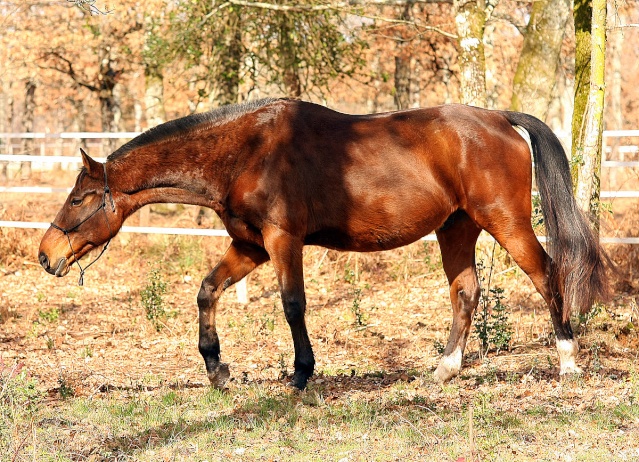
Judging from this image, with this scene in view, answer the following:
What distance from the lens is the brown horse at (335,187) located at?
5.94 metres

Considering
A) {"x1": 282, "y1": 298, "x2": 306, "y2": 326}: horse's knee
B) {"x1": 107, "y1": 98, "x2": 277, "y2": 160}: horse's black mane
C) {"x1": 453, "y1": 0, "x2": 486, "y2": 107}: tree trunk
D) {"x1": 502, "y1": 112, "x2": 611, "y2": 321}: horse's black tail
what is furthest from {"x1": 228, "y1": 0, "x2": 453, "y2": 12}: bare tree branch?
{"x1": 282, "y1": 298, "x2": 306, "y2": 326}: horse's knee

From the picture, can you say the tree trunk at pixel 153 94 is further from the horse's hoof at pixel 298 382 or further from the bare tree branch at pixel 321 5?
the horse's hoof at pixel 298 382

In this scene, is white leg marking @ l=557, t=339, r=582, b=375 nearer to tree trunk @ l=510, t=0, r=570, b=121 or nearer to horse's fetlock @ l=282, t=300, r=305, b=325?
horse's fetlock @ l=282, t=300, r=305, b=325

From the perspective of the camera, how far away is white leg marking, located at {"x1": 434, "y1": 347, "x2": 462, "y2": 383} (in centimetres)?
628

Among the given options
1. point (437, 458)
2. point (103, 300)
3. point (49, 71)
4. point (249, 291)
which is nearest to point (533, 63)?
point (249, 291)

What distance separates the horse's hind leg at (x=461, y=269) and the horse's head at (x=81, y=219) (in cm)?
254

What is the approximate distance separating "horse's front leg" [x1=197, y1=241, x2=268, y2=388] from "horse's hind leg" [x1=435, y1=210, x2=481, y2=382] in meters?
1.46

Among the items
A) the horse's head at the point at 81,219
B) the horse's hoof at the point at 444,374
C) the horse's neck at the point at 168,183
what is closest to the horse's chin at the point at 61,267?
the horse's head at the point at 81,219

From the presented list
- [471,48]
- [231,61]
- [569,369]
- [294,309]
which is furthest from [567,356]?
[231,61]

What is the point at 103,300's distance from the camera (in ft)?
33.6

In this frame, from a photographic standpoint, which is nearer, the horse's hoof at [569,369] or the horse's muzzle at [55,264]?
the horse's muzzle at [55,264]

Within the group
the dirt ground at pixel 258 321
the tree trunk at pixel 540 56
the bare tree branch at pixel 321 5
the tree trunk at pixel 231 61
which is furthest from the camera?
the tree trunk at pixel 231 61

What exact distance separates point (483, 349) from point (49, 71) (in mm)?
18349

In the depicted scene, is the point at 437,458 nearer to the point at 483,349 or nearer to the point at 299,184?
the point at 299,184
